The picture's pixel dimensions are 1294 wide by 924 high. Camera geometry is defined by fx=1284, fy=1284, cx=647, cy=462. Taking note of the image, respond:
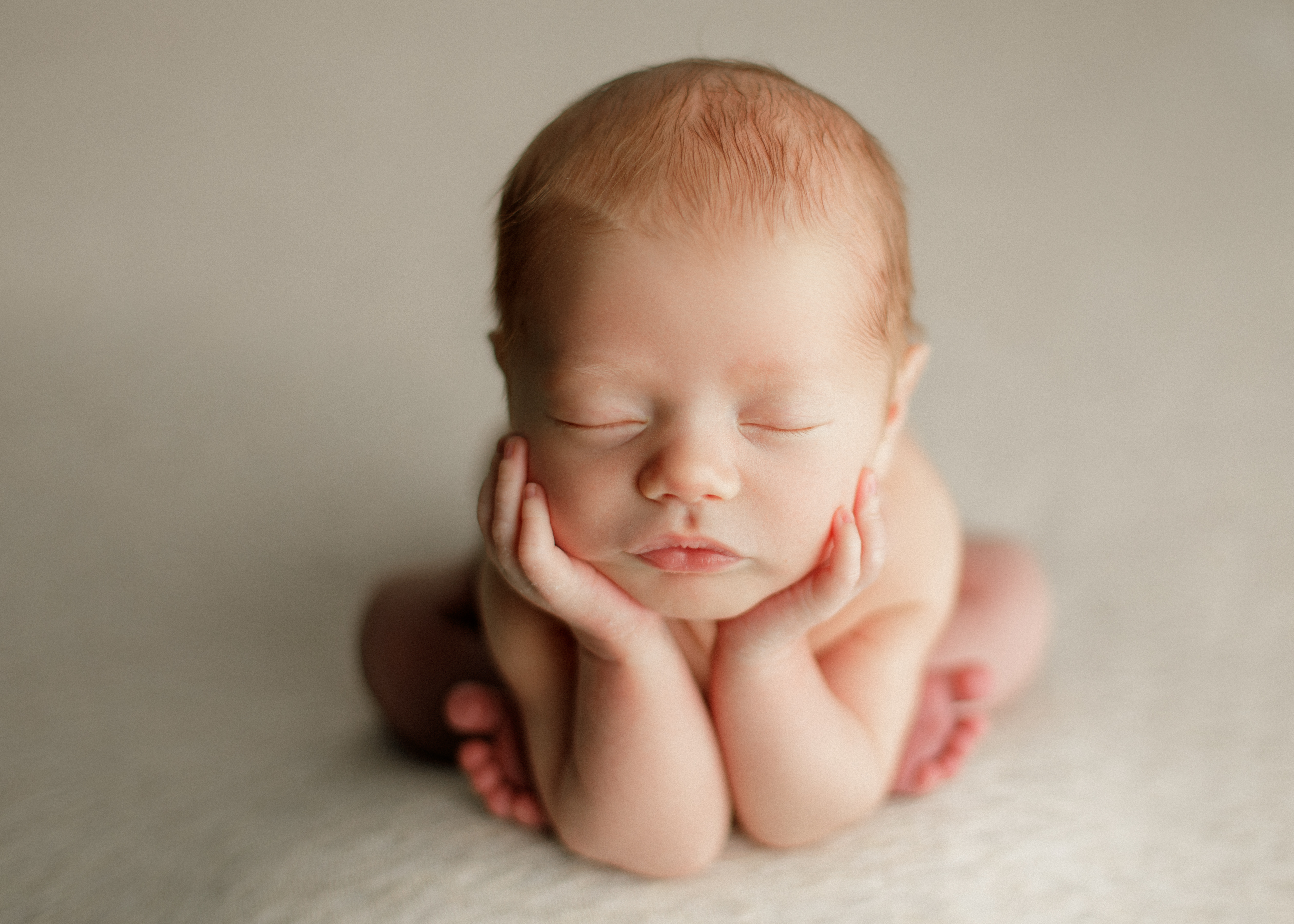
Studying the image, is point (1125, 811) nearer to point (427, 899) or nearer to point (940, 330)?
point (427, 899)

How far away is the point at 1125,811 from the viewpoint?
3.69ft

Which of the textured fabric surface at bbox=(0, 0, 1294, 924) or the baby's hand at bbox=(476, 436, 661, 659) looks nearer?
the baby's hand at bbox=(476, 436, 661, 659)

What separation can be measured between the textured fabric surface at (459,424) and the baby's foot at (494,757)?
0.03 m

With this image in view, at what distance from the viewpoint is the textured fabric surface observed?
1046 mm

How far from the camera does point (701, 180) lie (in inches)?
32.9

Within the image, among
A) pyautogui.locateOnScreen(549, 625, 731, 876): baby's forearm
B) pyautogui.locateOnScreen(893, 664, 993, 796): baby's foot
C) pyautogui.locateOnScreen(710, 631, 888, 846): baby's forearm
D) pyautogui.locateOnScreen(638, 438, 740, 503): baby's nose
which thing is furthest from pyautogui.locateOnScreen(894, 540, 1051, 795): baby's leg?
pyautogui.locateOnScreen(638, 438, 740, 503): baby's nose

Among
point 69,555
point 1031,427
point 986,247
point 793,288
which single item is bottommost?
point 69,555

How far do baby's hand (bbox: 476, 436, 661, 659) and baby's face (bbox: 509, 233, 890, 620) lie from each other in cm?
1

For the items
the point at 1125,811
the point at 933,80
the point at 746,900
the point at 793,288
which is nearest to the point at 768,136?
the point at 793,288

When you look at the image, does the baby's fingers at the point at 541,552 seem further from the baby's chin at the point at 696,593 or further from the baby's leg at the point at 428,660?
the baby's leg at the point at 428,660

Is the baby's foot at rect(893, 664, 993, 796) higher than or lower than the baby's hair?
lower

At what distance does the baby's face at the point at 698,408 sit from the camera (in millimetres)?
822

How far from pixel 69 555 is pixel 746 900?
1001mm

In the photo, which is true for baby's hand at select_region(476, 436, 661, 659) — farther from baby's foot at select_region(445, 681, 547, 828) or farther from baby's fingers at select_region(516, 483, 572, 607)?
baby's foot at select_region(445, 681, 547, 828)
